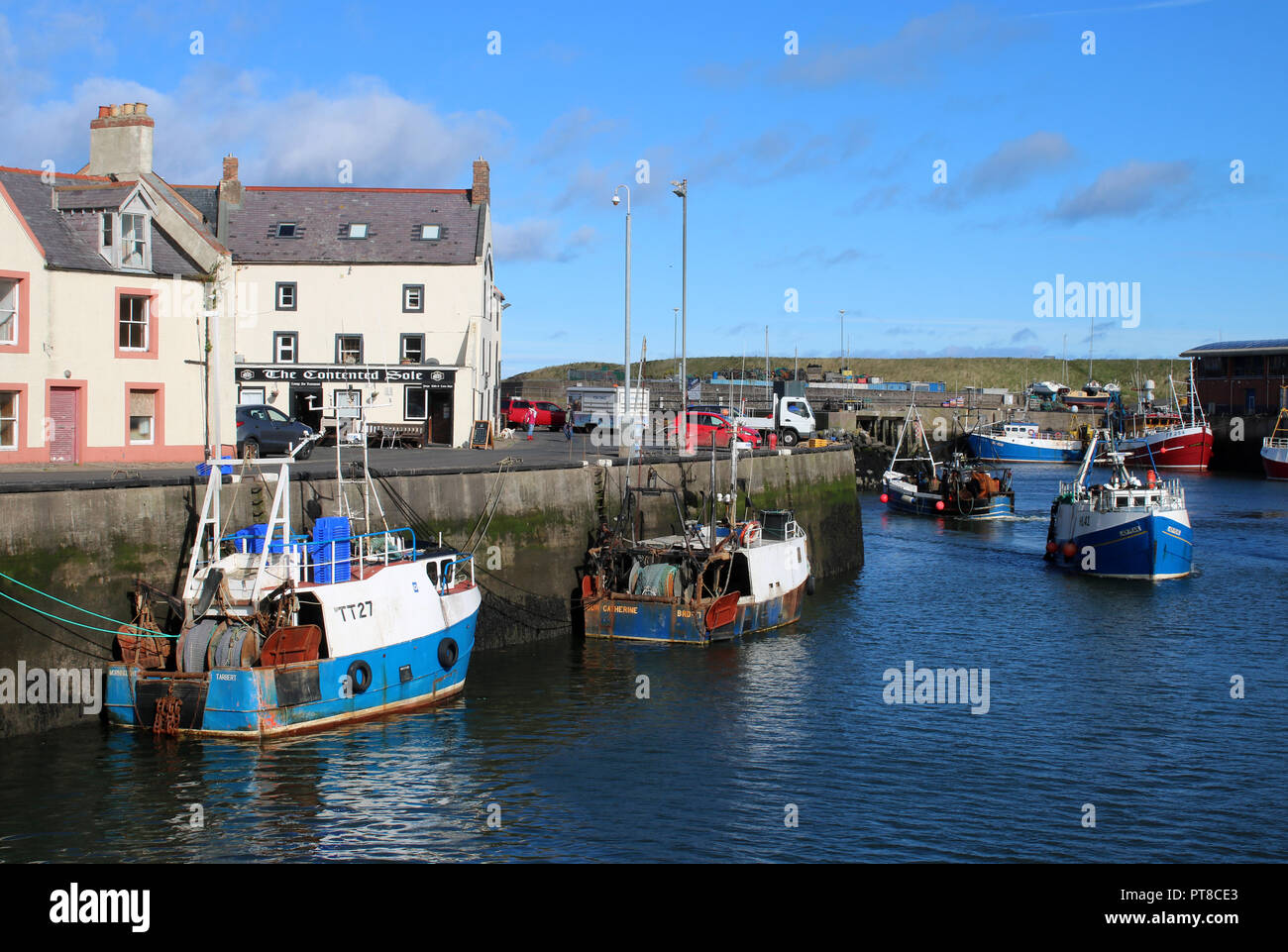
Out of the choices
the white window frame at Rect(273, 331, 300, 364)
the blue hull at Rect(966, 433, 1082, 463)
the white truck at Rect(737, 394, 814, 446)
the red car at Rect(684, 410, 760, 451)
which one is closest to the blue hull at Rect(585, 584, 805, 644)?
the red car at Rect(684, 410, 760, 451)

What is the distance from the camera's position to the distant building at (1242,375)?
106m

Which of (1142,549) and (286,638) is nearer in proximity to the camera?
(286,638)

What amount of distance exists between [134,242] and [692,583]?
16396 mm

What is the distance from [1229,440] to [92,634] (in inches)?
3917

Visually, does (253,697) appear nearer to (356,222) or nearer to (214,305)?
(214,305)

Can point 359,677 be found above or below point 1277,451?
below

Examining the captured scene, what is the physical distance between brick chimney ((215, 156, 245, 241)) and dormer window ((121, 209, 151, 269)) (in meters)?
21.8

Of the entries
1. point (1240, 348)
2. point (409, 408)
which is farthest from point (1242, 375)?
point (409, 408)

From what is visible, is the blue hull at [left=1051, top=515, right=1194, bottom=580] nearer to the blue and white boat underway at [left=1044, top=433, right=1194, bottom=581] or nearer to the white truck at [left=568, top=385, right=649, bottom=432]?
the blue and white boat underway at [left=1044, top=433, right=1194, bottom=581]

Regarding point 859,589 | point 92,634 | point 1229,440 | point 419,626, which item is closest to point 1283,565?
point 859,589

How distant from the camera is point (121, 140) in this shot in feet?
116

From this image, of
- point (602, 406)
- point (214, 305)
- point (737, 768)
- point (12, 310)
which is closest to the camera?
point (737, 768)

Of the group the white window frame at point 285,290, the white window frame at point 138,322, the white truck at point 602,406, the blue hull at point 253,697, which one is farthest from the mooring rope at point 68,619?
the white window frame at point 285,290

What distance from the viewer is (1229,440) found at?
100 m
